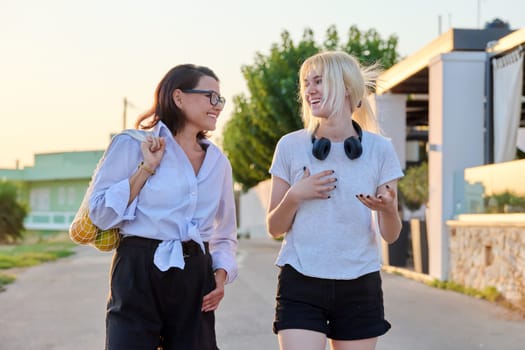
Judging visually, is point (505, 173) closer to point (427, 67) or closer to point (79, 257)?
point (427, 67)

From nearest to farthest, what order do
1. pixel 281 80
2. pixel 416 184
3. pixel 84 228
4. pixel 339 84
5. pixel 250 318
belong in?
pixel 84 228 → pixel 339 84 → pixel 250 318 → pixel 416 184 → pixel 281 80

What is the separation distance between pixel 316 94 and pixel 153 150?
2.32ft

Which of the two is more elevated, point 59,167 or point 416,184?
point 59,167

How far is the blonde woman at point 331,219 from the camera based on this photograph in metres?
3.56

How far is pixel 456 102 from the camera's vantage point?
43.8 ft

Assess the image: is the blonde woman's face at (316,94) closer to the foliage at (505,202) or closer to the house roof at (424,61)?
the house roof at (424,61)

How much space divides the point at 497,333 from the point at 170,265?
5671 mm

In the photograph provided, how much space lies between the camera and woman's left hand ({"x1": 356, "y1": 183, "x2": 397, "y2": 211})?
3465mm

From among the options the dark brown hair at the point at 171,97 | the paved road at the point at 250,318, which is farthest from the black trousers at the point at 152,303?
the paved road at the point at 250,318

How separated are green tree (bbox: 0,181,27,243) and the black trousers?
29142 millimetres

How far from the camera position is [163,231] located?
3490 millimetres

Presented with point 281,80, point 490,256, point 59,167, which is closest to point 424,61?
point 490,256

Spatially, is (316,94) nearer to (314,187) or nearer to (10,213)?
(314,187)

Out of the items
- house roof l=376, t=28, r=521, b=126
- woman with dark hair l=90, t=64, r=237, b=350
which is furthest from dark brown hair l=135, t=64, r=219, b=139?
house roof l=376, t=28, r=521, b=126
